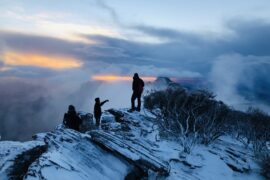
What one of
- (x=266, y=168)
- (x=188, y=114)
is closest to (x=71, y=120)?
(x=188, y=114)

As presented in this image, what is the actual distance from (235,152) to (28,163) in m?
14.7

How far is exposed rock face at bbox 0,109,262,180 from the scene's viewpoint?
12.5 meters

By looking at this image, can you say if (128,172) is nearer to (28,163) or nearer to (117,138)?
(117,138)

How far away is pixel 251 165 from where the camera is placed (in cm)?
2152

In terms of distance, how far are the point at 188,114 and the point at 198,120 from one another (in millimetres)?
3496

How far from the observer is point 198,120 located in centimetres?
2608

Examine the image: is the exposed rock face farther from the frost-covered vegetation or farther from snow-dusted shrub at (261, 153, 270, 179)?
the frost-covered vegetation

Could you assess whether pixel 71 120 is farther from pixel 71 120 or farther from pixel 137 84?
pixel 137 84

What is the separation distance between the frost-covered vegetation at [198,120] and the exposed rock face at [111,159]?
→ 1.04m

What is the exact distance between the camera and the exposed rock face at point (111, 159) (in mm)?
12524

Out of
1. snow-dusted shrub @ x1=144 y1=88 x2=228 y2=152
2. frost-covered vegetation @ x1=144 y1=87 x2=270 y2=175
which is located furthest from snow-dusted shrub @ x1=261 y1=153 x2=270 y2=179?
snow-dusted shrub @ x1=144 y1=88 x2=228 y2=152

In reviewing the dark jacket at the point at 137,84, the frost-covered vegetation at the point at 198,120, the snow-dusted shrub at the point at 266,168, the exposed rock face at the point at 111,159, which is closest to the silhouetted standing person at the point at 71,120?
the exposed rock face at the point at 111,159

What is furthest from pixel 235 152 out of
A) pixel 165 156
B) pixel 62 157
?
pixel 62 157

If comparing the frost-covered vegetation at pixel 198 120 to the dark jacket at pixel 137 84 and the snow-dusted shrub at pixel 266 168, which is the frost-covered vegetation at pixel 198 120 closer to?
the snow-dusted shrub at pixel 266 168
